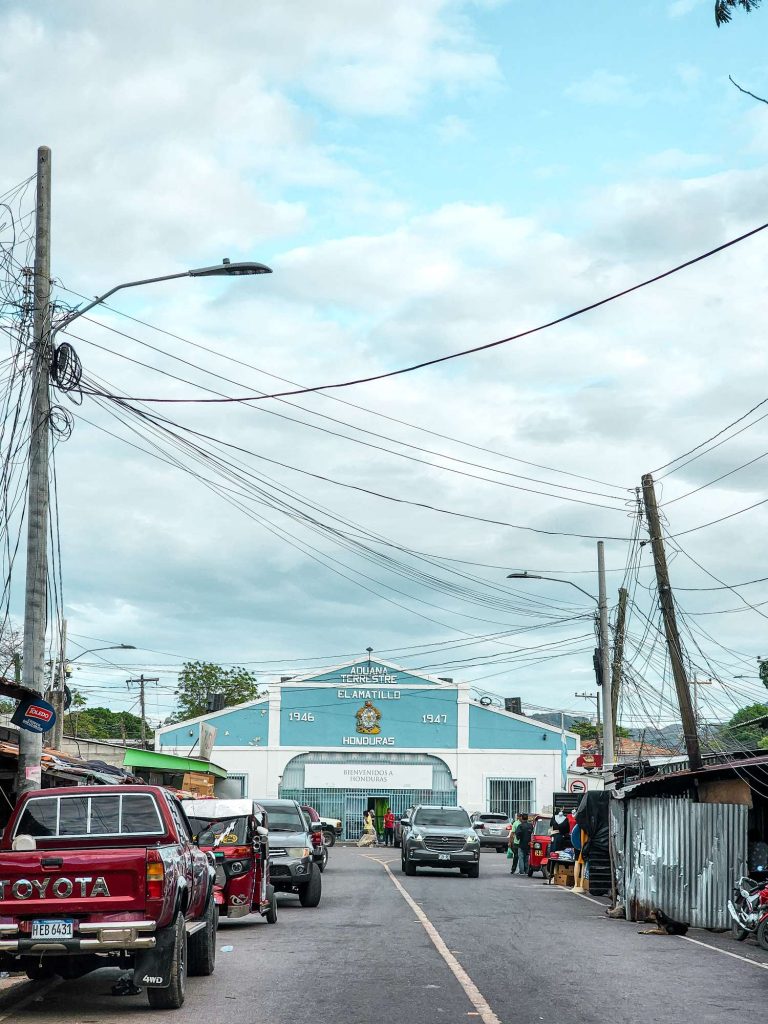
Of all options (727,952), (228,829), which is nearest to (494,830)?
(228,829)

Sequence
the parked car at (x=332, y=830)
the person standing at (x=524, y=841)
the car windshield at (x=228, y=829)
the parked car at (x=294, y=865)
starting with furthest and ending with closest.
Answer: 1. the parked car at (x=332, y=830)
2. the person standing at (x=524, y=841)
3. the parked car at (x=294, y=865)
4. the car windshield at (x=228, y=829)

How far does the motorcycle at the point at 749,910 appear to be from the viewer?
17438 mm

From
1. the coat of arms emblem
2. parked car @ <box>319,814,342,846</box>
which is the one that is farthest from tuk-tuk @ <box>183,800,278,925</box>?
the coat of arms emblem

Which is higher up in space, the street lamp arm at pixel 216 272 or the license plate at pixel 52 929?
the street lamp arm at pixel 216 272

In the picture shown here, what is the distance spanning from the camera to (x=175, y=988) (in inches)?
410

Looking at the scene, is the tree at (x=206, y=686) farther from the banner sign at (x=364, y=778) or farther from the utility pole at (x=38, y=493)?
the utility pole at (x=38, y=493)

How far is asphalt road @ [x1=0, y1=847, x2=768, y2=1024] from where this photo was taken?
10.3 meters

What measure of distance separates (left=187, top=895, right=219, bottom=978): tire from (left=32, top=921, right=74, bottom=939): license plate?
8.71 ft

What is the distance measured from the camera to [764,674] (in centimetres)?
5338

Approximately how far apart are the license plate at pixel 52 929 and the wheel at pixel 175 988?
87 cm

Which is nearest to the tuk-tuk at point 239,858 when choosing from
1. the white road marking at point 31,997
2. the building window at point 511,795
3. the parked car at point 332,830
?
the white road marking at point 31,997

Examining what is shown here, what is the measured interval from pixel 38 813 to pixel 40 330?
7.25m

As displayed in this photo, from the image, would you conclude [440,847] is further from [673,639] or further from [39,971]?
[39,971]

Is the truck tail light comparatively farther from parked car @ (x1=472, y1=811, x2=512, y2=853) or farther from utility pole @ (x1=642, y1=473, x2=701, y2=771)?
parked car @ (x1=472, y1=811, x2=512, y2=853)
